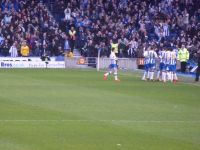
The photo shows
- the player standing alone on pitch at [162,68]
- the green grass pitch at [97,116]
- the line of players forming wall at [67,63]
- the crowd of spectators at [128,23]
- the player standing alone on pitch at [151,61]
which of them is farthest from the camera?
the crowd of spectators at [128,23]

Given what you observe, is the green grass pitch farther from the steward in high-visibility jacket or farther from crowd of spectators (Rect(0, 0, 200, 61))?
crowd of spectators (Rect(0, 0, 200, 61))

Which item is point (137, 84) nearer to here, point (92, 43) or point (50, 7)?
point (92, 43)

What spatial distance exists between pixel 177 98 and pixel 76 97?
4191mm

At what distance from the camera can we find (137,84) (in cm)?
3553

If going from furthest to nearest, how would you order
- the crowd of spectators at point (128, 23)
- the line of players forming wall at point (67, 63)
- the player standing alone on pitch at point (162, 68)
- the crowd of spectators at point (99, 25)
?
the crowd of spectators at point (128, 23) < the crowd of spectators at point (99, 25) < the line of players forming wall at point (67, 63) < the player standing alone on pitch at point (162, 68)

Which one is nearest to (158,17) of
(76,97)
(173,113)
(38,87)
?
(38,87)

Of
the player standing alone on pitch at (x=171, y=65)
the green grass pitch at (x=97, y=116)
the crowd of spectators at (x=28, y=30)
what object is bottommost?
the green grass pitch at (x=97, y=116)

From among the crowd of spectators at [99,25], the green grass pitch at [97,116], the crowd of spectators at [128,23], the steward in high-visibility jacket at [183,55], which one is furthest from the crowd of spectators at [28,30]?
the green grass pitch at [97,116]

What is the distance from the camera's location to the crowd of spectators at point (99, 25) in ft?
171

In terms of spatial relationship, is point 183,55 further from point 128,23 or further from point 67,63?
point 128,23

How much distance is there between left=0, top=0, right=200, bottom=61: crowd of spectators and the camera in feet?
171

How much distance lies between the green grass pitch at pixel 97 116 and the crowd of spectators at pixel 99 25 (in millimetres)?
17684

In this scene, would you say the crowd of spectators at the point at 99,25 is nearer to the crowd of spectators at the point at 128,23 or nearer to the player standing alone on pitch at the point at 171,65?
the crowd of spectators at the point at 128,23

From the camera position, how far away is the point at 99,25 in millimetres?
55125
